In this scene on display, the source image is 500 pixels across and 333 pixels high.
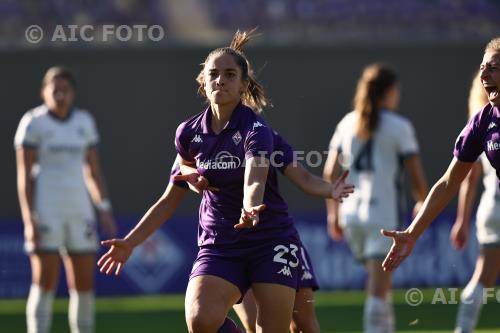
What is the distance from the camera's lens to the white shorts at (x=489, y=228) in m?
9.00

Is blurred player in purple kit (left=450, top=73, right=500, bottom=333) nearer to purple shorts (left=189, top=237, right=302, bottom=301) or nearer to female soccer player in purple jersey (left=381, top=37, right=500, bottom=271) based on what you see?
female soccer player in purple jersey (left=381, top=37, right=500, bottom=271)

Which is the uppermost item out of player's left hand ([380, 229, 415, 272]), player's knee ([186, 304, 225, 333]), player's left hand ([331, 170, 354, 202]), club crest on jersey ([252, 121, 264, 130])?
club crest on jersey ([252, 121, 264, 130])

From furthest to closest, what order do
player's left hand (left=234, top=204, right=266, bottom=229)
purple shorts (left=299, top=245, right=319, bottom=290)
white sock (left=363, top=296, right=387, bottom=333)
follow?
white sock (left=363, top=296, right=387, bottom=333) → purple shorts (left=299, top=245, right=319, bottom=290) → player's left hand (left=234, top=204, right=266, bottom=229)

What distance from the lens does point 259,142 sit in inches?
246

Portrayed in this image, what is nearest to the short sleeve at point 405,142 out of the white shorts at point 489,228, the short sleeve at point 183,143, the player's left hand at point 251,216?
the white shorts at point 489,228

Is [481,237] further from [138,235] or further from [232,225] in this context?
[138,235]

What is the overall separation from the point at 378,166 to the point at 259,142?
3790 mm

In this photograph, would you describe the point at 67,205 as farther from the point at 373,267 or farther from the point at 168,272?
the point at 168,272

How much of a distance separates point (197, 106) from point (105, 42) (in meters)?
1.82

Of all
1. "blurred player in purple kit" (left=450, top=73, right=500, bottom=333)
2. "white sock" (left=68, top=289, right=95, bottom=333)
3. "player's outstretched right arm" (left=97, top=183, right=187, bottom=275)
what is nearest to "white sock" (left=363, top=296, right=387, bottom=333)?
"blurred player in purple kit" (left=450, top=73, right=500, bottom=333)

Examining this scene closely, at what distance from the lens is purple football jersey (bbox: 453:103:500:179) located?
6258mm

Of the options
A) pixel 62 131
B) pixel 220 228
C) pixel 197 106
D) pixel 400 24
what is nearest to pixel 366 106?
pixel 62 131

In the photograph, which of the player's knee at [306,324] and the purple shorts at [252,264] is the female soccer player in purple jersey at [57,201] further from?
the purple shorts at [252,264]

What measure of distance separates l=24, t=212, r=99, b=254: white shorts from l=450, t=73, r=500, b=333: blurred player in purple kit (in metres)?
3.17
